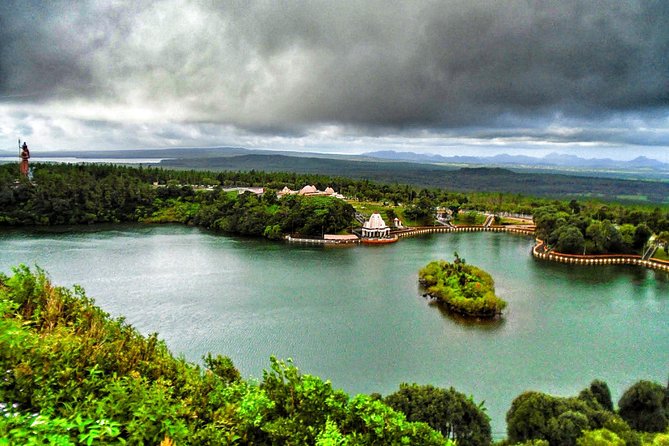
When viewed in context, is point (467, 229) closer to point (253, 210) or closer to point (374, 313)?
point (253, 210)

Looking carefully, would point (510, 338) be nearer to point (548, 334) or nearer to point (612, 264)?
point (548, 334)

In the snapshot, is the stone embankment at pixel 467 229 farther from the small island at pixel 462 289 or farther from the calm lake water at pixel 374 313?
the small island at pixel 462 289

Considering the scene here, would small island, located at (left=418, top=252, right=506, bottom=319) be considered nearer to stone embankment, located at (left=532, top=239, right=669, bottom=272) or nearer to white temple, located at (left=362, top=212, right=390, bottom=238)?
stone embankment, located at (left=532, top=239, right=669, bottom=272)

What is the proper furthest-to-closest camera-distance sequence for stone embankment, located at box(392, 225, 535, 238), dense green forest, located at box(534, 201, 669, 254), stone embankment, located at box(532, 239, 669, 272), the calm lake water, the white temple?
stone embankment, located at box(392, 225, 535, 238) → the white temple → dense green forest, located at box(534, 201, 669, 254) → stone embankment, located at box(532, 239, 669, 272) → the calm lake water

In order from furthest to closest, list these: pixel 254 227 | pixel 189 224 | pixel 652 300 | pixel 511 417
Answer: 1. pixel 189 224
2. pixel 254 227
3. pixel 652 300
4. pixel 511 417

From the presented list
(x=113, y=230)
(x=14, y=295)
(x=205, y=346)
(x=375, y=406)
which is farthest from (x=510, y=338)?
(x=113, y=230)

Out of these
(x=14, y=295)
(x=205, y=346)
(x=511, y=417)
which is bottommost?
(x=205, y=346)

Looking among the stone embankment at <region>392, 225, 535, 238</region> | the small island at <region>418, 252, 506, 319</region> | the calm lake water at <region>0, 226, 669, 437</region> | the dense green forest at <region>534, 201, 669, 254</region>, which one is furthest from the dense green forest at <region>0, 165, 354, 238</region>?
the dense green forest at <region>534, 201, 669, 254</region>
